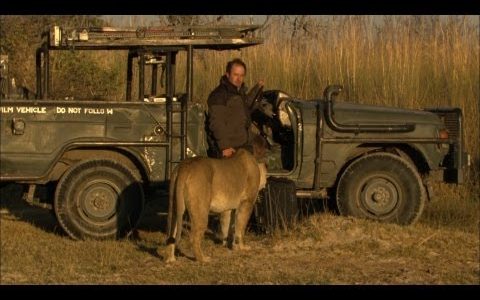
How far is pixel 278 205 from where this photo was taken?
30.1 feet

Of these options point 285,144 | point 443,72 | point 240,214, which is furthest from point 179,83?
point 443,72

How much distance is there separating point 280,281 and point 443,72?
7782 mm

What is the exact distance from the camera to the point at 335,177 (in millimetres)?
9711

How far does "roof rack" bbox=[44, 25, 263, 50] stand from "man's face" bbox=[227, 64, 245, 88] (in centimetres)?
38

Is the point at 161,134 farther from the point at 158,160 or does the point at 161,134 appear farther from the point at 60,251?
the point at 60,251

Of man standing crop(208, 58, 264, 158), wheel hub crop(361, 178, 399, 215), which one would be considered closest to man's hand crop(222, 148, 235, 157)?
man standing crop(208, 58, 264, 158)

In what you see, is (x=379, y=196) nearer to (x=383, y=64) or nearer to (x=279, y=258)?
(x=279, y=258)

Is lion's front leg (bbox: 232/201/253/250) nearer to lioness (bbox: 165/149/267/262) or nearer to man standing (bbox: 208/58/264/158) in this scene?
lioness (bbox: 165/149/267/262)

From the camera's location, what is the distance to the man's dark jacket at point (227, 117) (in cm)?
895

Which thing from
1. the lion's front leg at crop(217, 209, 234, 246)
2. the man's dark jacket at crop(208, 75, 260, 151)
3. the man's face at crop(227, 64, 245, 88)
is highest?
the man's face at crop(227, 64, 245, 88)

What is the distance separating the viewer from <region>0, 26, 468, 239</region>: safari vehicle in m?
9.05

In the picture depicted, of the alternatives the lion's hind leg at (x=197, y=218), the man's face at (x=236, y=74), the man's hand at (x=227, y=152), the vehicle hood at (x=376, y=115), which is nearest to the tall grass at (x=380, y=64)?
the vehicle hood at (x=376, y=115)

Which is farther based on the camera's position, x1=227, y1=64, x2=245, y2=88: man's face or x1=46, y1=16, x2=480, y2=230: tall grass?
x1=46, y1=16, x2=480, y2=230: tall grass

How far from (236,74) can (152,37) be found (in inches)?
40.1
